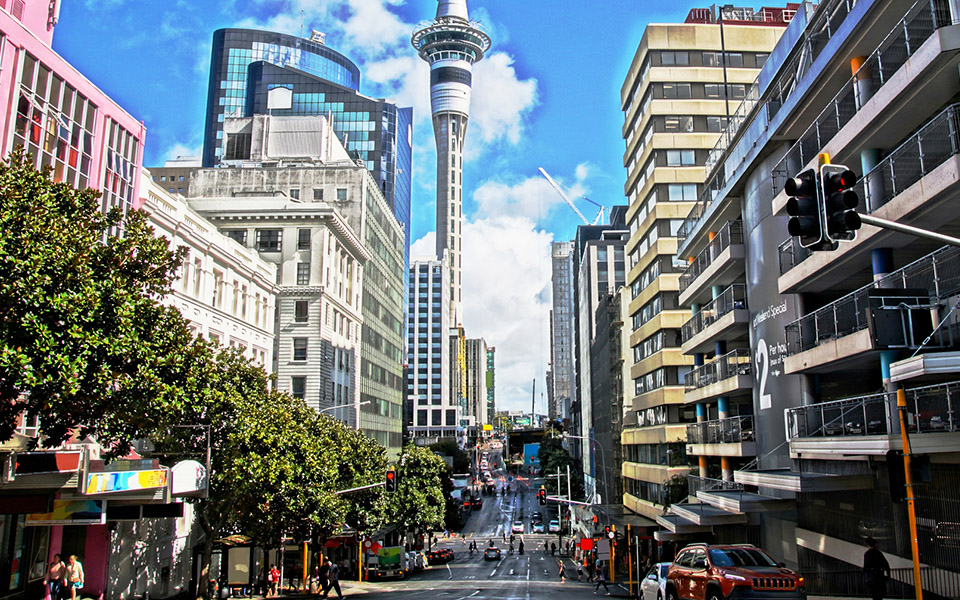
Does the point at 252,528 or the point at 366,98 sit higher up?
the point at 366,98

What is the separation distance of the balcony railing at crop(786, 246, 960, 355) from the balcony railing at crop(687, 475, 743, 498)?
8372 mm

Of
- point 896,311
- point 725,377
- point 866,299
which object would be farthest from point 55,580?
point 725,377

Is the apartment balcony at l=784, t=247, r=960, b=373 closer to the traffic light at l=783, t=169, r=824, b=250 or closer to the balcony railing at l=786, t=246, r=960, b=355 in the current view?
the balcony railing at l=786, t=246, r=960, b=355

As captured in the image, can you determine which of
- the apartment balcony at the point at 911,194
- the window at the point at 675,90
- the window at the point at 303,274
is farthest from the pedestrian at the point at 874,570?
the window at the point at 303,274

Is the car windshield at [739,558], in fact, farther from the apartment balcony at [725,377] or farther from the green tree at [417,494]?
the green tree at [417,494]

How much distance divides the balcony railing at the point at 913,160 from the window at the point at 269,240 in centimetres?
6136

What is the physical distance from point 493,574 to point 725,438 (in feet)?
107

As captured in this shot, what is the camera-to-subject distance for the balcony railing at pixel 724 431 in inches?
1359

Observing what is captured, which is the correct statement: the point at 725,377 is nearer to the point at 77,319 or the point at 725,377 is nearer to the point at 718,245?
the point at 718,245

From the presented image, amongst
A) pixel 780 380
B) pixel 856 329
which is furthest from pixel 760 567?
pixel 780 380

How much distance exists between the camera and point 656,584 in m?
24.2

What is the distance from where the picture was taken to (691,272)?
1719 inches

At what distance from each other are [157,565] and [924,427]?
1488 inches

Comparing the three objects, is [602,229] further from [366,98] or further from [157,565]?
[157,565]
